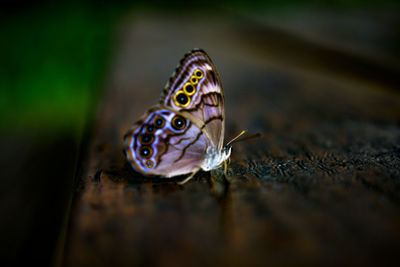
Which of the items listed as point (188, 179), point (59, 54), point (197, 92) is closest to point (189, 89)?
point (197, 92)

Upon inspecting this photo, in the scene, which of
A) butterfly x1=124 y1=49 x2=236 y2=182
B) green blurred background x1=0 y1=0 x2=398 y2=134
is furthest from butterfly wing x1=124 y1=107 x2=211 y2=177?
green blurred background x1=0 y1=0 x2=398 y2=134

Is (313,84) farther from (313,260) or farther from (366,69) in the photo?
(313,260)

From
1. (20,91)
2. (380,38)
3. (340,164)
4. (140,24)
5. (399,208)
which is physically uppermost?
(140,24)

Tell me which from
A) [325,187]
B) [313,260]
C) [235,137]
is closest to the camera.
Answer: [313,260]

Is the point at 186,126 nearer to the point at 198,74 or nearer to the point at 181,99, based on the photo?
the point at 181,99

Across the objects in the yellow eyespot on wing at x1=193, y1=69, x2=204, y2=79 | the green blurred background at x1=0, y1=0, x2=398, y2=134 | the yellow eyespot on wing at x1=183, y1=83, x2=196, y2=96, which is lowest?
the yellow eyespot on wing at x1=183, y1=83, x2=196, y2=96

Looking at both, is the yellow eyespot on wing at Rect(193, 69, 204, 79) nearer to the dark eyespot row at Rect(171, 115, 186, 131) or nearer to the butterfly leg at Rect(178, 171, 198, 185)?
the dark eyespot row at Rect(171, 115, 186, 131)

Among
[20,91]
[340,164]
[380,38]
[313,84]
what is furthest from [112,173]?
[380,38]
